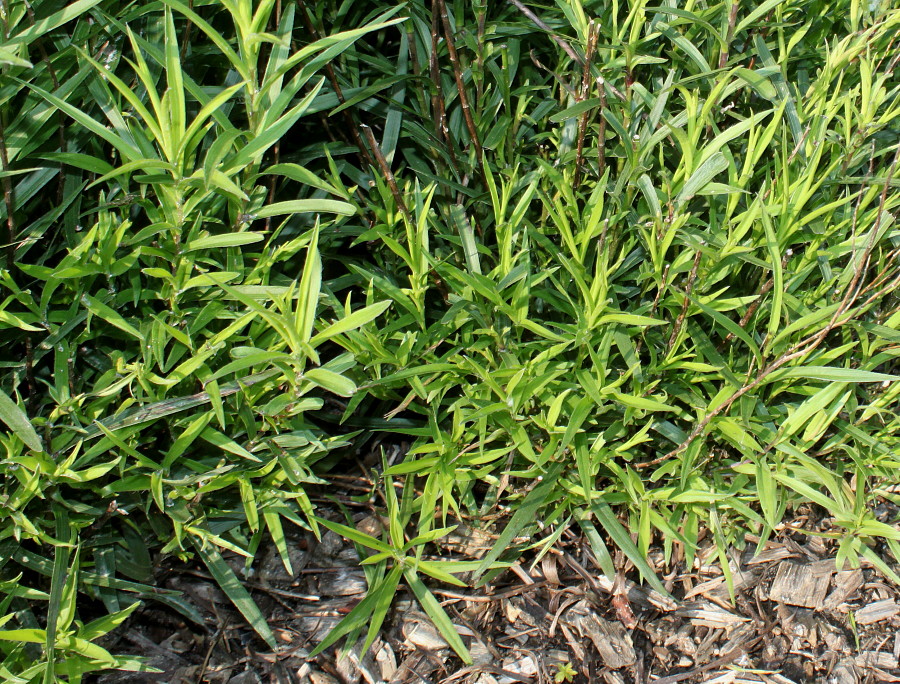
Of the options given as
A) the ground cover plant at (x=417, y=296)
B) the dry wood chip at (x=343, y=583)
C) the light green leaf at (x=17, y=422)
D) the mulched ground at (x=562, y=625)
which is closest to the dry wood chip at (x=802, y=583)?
the mulched ground at (x=562, y=625)

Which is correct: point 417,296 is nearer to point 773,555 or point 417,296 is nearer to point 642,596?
point 642,596

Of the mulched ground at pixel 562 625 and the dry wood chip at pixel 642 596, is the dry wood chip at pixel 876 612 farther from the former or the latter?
the dry wood chip at pixel 642 596

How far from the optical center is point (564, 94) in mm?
1373

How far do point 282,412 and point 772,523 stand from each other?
0.67m

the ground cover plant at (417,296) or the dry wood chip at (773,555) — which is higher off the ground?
the ground cover plant at (417,296)

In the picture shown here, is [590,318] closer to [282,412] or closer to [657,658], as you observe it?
[282,412]

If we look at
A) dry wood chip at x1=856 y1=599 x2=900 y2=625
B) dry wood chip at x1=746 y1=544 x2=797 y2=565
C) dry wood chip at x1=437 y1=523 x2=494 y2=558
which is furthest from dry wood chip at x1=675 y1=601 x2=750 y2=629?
dry wood chip at x1=437 y1=523 x2=494 y2=558

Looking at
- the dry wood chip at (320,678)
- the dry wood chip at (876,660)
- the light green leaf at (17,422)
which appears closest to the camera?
the light green leaf at (17,422)

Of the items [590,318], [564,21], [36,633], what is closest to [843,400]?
[590,318]

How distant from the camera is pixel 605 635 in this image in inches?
48.9

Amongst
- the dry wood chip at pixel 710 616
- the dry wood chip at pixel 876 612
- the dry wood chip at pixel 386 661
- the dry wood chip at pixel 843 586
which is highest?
the dry wood chip at pixel 386 661

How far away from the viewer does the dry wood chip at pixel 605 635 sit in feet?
4.02

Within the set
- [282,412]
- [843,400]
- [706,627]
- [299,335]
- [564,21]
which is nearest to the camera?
[299,335]

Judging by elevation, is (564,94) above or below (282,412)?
above
